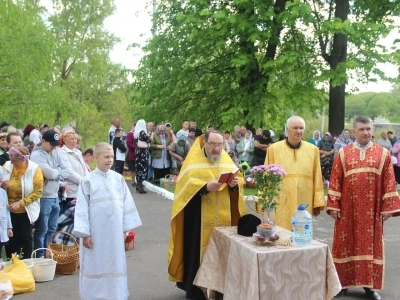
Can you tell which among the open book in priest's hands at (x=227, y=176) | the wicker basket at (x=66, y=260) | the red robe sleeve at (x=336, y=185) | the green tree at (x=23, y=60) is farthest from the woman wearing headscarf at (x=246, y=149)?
the open book in priest's hands at (x=227, y=176)

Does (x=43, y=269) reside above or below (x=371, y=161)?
below

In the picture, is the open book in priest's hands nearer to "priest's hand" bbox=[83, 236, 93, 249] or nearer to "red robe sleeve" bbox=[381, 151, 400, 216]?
"priest's hand" bbox=[83, 236, 93, 249]

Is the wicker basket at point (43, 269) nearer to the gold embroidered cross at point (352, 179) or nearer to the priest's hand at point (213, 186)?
the priest's hand at point (213, 186)

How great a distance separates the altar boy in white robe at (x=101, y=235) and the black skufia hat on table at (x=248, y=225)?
124 cm

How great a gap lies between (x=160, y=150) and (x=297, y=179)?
8.98 m

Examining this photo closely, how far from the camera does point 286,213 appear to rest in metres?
5.71

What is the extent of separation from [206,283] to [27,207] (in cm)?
265

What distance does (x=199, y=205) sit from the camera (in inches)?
214

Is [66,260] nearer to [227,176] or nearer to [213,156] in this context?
[213,156]

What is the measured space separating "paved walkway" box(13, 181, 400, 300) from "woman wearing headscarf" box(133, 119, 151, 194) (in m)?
2.81

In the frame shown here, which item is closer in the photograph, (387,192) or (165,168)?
(387,192)

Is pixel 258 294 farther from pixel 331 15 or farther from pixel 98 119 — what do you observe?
pixel 98 119

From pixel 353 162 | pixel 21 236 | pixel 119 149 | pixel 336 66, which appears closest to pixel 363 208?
pixel 353 162

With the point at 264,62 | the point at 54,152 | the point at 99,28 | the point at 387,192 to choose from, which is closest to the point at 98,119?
the point at 99,28
